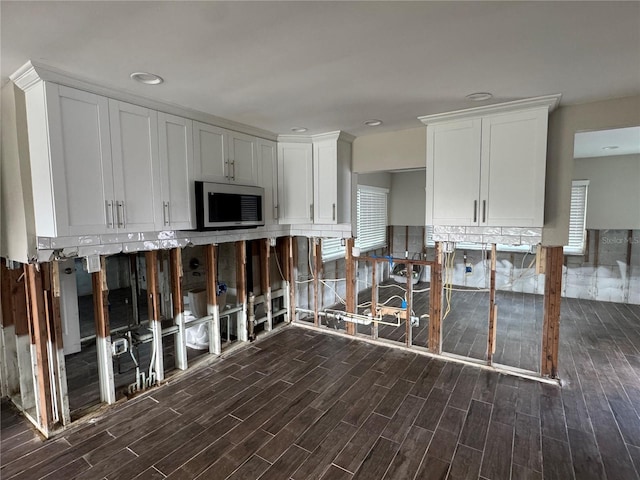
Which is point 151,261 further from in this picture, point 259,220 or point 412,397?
point 412,397

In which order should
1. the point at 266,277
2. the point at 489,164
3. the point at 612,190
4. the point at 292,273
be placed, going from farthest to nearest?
the point at 612,190
the point at 292,273
the point at 266,277
the point at 489,164

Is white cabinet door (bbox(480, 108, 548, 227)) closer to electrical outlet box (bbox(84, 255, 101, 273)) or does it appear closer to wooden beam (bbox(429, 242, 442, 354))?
wooden beam (bbox(429, 242, 442, 354))

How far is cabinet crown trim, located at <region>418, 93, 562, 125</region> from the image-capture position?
8.81 ft

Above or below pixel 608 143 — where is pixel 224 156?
below

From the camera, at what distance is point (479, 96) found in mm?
2686

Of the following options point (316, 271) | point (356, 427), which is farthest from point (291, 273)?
point (356, 427)

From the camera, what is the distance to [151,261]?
310 cm

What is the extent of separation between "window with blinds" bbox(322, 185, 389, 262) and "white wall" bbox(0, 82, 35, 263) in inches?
169

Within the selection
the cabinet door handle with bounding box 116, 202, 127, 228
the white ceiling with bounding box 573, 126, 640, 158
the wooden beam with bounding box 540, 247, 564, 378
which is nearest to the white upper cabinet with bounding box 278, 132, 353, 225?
the cabinet door handle with bounding box 116, 202, 127, 228

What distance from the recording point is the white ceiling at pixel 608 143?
4125 mm

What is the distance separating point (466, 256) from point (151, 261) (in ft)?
20.7

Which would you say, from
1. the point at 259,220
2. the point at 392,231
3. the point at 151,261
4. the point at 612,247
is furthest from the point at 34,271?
the point at 612,247

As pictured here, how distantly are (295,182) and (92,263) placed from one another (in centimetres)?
236

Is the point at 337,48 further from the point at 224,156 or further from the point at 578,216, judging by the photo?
the point at 578,216
